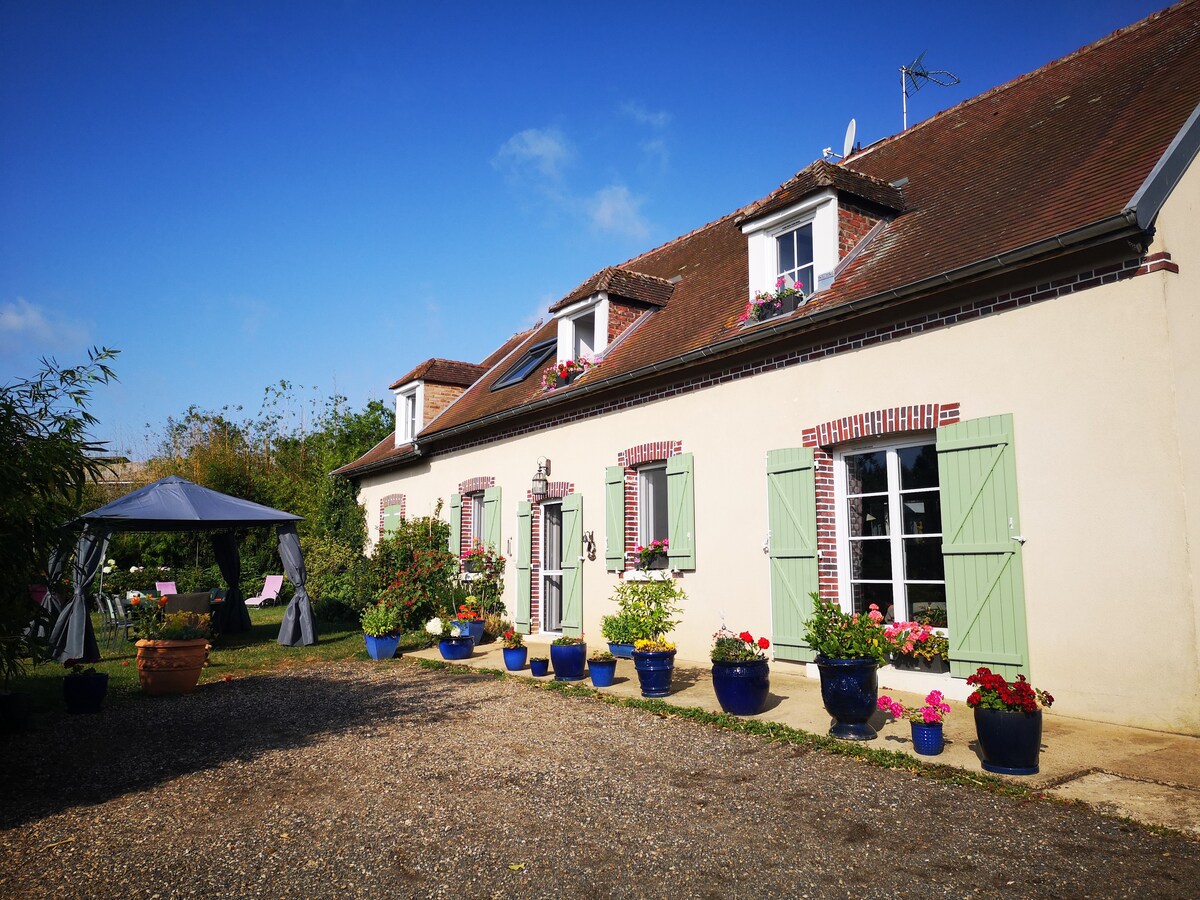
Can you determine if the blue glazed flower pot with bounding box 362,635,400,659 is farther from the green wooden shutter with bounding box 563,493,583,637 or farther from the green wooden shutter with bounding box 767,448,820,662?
the green wooden shutter with bounding box 767,448,820,662

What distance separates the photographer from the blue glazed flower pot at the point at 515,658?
29.4 ft

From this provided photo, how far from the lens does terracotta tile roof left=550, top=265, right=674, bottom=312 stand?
1092cm

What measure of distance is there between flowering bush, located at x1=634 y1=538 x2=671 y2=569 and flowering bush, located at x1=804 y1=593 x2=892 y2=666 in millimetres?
3571

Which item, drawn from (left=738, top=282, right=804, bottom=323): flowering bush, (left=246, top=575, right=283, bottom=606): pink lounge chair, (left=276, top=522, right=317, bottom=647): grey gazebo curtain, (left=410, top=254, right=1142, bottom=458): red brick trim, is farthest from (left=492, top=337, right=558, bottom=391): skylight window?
(left=246, top=575, right=283, bottom=606): pink lounge chair

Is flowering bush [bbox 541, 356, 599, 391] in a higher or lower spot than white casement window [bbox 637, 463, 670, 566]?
higher

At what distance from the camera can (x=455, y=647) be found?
32.7 ft

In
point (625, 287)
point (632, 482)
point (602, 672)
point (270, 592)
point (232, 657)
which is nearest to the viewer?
point (602, 672)

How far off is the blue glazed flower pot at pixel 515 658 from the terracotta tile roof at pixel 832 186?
5204mm

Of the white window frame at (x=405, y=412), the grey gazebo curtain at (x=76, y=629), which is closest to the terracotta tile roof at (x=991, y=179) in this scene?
the white window frame at (x=405, y=412)

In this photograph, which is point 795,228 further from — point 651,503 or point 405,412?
point 405,412

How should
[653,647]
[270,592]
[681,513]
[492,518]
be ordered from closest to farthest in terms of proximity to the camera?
1. [653,647]
2. [681,513]
3. [492,518]
4. [270,592]

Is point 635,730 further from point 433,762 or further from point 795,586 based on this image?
point 795,586

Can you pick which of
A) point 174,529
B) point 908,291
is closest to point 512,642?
point 908,291

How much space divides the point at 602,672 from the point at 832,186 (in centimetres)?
509
